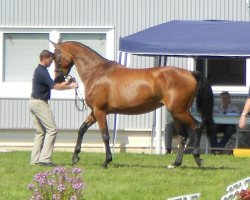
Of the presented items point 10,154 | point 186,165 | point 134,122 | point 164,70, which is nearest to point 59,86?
point 164,70

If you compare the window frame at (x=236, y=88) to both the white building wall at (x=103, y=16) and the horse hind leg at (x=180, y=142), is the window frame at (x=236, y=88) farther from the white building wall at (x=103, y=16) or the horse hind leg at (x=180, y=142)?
the horse hind leg at (x=180, y=142)

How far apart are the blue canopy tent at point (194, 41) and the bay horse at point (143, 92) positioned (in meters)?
1.86

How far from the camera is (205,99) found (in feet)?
50.4

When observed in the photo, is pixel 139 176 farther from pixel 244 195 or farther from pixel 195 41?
pixel 244 195

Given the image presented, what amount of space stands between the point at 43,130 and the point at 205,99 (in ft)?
8.67

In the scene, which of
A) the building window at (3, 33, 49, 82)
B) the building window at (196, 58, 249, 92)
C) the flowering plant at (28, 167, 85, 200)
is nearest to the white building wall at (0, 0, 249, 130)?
the building window at (3, 33, 49, 82)

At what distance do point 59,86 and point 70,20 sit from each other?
544 centimetres

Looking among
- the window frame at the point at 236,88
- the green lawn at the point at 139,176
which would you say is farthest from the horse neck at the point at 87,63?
the window frame at the point at 236,88

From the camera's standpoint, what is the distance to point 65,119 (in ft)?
66.3

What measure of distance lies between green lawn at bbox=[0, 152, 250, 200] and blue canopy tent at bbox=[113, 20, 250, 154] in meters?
1.94

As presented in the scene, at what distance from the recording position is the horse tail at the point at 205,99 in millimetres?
15298

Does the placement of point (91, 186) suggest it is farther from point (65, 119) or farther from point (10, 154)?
point (65, 119)

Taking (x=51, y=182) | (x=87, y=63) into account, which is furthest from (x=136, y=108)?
(x=51, y=182)

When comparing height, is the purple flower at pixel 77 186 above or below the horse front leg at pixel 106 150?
above
